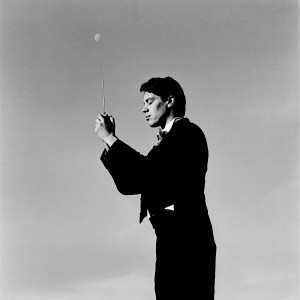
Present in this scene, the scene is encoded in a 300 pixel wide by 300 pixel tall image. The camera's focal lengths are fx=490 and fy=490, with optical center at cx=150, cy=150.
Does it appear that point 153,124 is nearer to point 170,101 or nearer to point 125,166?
point 170,101

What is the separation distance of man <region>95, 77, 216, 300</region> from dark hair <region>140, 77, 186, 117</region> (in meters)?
0.25

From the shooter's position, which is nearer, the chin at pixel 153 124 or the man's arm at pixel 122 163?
the man's arm at pixel 122 163

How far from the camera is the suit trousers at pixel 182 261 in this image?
369 cm

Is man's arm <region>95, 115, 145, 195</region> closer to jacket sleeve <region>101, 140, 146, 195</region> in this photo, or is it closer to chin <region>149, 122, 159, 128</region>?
jacket sleeve <region>101, 140, 146, 195</region>

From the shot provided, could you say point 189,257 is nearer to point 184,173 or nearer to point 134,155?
point 184,173

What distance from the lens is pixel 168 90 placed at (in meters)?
4.41

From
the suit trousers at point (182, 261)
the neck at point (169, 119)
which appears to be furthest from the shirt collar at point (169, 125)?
the suit trousers at point (182, 261)

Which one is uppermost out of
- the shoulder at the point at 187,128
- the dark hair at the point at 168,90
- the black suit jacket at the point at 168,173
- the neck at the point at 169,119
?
the dark hair at the point at 168,90

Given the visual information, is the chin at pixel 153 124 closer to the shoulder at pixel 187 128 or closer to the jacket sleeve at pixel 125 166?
the shoulder at pixel 187 128

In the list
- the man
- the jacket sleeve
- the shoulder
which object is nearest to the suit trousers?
the man

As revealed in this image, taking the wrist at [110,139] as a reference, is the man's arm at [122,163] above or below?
below

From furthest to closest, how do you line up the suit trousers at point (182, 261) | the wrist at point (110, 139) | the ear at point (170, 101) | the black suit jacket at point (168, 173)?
1. the ear at point (170, 101)
2. the wrist at point (110, 139)
3. the black suit jacket at point (168, 173)
4. the suit trousers at point (182, 261)

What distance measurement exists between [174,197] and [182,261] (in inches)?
19.2

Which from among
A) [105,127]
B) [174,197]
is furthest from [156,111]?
[174,197]
